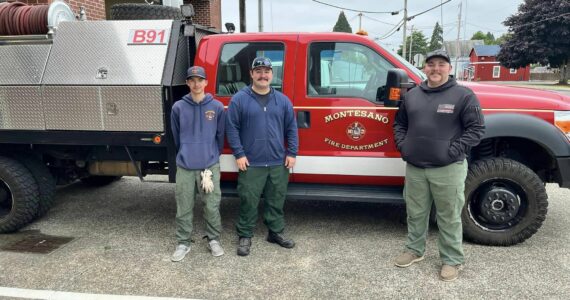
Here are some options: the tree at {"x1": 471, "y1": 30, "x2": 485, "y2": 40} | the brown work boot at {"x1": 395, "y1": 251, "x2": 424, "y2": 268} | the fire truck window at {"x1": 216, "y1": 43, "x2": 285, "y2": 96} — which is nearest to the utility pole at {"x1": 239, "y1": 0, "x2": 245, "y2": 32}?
the fire truck window at {"x1": 216, "y1": 43, "x2": 285, "y2": 96}

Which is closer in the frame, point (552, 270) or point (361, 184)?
point (552, 270)

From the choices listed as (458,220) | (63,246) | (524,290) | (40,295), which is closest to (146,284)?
(40,295)

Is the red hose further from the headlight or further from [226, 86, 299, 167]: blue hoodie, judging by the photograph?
the headlight

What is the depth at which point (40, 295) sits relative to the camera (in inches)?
129

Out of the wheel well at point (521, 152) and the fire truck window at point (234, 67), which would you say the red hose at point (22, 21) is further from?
the wheel well at point (521, 152)

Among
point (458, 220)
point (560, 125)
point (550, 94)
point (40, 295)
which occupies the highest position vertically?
point (550, 94)

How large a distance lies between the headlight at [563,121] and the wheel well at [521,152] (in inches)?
9.3

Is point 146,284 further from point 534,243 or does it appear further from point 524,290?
point 534,243

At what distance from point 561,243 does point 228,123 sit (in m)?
3.18

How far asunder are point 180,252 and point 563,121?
11.3 feet

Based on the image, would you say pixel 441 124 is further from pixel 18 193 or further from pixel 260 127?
pixel 18 193

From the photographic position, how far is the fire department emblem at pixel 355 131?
4.01m

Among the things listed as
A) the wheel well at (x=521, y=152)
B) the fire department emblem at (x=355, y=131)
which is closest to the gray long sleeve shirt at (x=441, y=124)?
the fire department emblem at (x=355, y=131)

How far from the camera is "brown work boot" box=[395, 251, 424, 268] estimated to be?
12.0 ft
